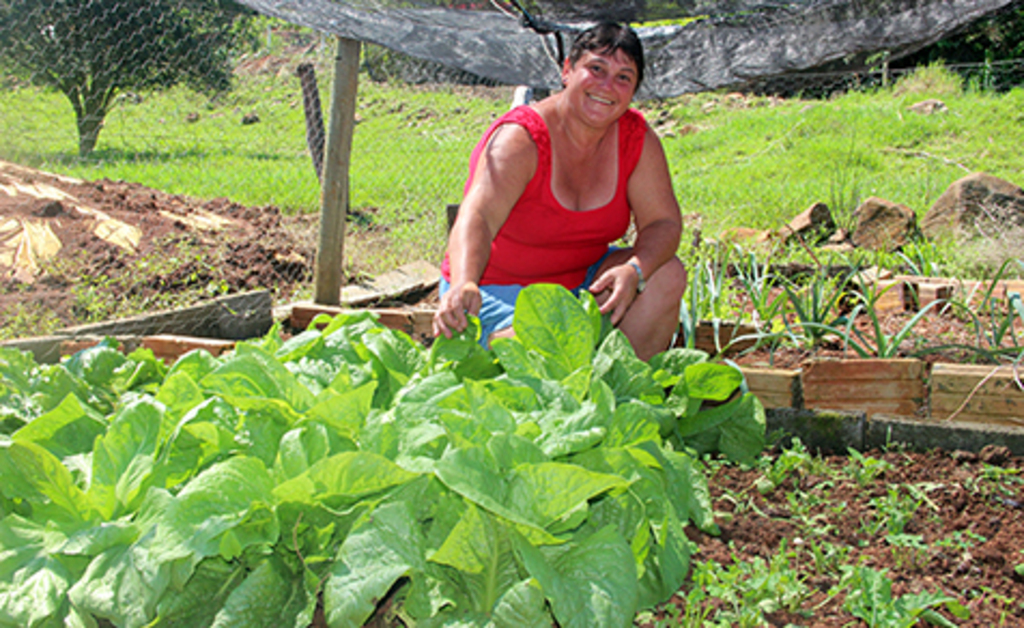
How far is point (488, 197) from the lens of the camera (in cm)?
231

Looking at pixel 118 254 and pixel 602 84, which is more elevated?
pixel 602 84

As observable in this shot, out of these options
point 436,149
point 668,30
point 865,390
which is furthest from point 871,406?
point 436,149

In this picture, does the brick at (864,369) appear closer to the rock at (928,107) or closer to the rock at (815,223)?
the rock at (815,223)

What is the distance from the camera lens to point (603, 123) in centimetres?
239

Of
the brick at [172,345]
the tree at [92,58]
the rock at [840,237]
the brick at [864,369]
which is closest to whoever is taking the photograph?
the brick at [864,369]

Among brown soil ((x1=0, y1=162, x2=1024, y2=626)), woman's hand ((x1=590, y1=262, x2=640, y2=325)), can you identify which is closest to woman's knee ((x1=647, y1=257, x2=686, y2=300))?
woman's hand ((x1=590, y1=262, x2=640, y2=325))

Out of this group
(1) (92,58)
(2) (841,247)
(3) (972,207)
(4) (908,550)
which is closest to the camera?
(4) (908,550)

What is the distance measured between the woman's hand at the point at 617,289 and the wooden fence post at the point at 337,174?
1646 mm

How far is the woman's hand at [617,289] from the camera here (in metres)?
2.17

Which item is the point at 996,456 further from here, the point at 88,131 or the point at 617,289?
the point at 88,131

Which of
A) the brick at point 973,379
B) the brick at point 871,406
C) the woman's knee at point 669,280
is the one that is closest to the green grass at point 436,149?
the woman's knee at point 669,280

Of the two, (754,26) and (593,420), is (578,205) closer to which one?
(593,420)

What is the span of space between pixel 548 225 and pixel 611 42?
598mm

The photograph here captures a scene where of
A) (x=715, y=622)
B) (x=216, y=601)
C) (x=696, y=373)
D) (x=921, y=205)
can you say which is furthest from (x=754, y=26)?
(x=921, y=205)
